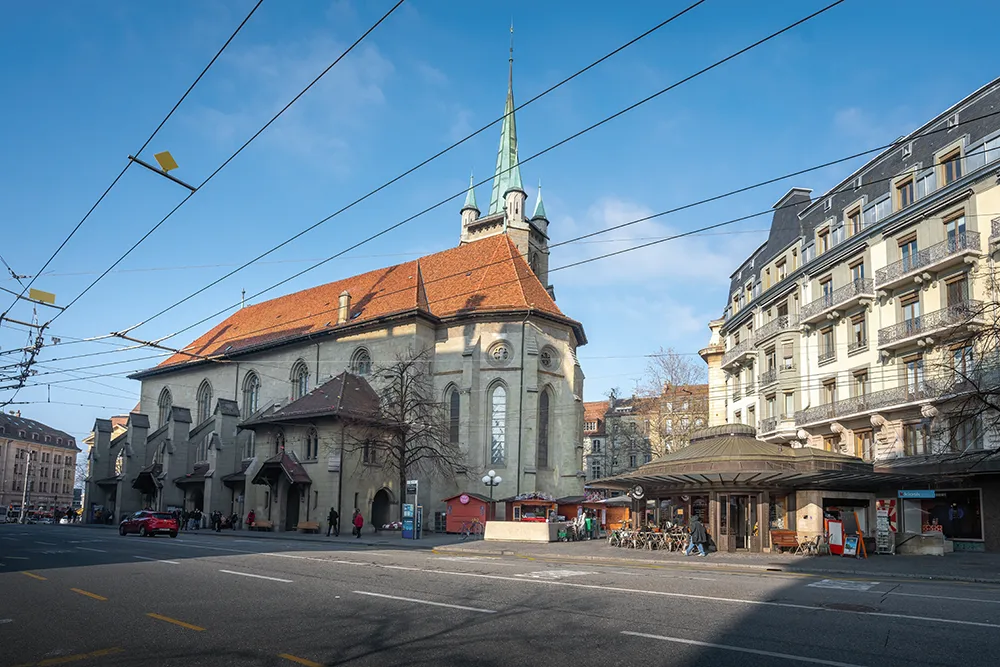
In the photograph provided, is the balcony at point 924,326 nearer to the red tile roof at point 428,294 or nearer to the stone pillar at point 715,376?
the stone pillar at point 715,376

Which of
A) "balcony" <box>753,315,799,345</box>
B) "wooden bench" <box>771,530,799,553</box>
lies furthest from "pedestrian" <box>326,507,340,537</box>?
"balcony" <box>753,315,799,345</box>

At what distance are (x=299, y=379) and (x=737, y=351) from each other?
94.4 ft

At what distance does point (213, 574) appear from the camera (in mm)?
15742

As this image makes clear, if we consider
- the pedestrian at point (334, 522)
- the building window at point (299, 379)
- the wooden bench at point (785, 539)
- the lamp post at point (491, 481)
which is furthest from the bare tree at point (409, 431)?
the wooden bench at point (785, 539)

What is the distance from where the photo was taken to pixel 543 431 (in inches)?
1780

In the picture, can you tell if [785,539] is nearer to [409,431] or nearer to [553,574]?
[553,574]

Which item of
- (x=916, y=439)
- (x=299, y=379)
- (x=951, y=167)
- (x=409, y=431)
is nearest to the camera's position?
(x=951, y=167)

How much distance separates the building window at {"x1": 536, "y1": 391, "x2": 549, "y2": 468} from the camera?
4469 cm

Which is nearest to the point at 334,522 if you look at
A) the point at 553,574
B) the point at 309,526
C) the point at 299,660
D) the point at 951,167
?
the point at 309,526

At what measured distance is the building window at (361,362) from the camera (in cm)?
→ 4819

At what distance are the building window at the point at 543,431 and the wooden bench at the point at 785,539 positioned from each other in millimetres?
20942

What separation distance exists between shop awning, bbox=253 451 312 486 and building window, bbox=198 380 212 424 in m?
18.8

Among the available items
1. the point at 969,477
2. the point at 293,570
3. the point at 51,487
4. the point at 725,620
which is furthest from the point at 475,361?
the point at 51,487

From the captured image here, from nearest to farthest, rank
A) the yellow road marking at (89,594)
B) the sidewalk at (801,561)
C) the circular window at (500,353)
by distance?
the yellow road marking at (89,594), the sidewalk at (801,561), the circular window at (500,353)
